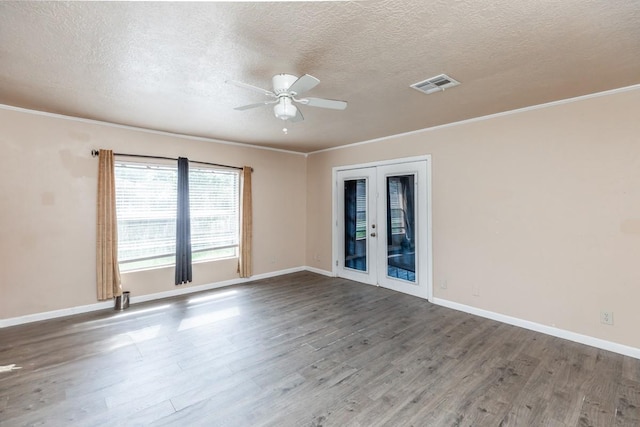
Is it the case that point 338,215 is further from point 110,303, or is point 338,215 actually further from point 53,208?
point 53,208

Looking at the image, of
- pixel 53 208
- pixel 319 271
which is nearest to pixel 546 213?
pixel 319 271

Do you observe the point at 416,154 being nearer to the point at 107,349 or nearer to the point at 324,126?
the point at 324,126

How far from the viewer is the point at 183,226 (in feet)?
15.5

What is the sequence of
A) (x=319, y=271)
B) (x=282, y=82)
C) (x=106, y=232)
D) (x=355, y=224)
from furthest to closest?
1. (x=319, y=271)
2. (x=355, y=224)
3. (x=106, y=232)
4. (x=282, y=82)

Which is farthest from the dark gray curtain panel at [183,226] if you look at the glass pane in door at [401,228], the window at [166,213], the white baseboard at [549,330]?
the white baseboard at [549,330]

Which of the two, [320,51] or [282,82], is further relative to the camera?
[282,82]

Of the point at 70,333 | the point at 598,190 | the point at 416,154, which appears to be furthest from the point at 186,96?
the point at 598,190

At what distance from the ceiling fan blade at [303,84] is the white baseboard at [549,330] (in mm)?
3506

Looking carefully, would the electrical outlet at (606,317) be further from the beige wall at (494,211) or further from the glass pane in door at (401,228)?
the glass pane in door at (401,228)

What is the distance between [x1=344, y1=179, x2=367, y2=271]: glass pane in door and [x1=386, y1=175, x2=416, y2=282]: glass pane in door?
56 centimetres

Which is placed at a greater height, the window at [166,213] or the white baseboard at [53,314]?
the window at [166,213]

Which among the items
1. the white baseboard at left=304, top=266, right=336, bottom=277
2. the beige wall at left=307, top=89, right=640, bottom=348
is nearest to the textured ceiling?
the beige wall at left=307, top=89, right=640, bottom=348

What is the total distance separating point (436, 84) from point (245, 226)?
154 inches

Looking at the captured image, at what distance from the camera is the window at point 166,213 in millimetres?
4324
